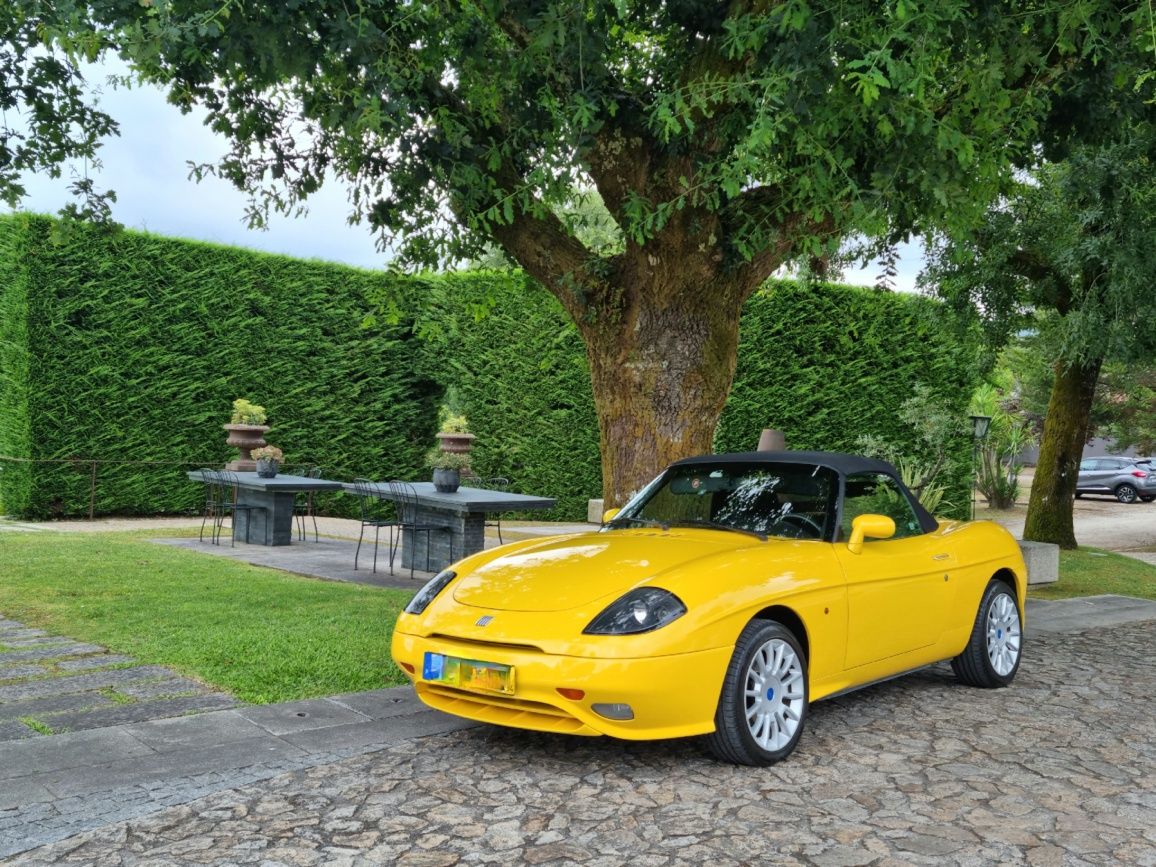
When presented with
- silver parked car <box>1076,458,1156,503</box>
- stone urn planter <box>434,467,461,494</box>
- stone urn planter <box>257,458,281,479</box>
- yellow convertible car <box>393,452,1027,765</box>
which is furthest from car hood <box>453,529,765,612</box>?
silver parked car <box>1076,458,1156,503</box>

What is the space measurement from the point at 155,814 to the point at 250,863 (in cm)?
61

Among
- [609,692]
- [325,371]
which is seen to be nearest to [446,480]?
[609,692]

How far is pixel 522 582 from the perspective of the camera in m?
4.76

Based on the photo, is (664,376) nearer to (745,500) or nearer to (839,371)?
(745,500)

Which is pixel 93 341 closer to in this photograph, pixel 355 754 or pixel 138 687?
pixel 138 687

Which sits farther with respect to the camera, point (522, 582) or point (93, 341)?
point (93, 341)

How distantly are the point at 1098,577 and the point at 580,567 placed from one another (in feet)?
32.4

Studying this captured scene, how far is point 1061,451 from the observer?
1486 cm

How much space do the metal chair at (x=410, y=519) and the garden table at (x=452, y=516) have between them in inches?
0.5

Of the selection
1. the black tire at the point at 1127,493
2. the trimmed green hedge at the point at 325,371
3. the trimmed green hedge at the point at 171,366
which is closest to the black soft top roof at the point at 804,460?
the trimmed green hedge at the point at 325,371

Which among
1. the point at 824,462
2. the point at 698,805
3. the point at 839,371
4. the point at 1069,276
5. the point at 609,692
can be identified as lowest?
the point at 698,805

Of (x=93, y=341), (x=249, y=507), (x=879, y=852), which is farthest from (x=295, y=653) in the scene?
(x=93, y=341)

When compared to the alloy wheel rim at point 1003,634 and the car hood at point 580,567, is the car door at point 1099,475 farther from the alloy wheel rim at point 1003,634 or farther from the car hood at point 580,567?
the car hood at point 580,567

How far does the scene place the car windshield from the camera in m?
5.36
